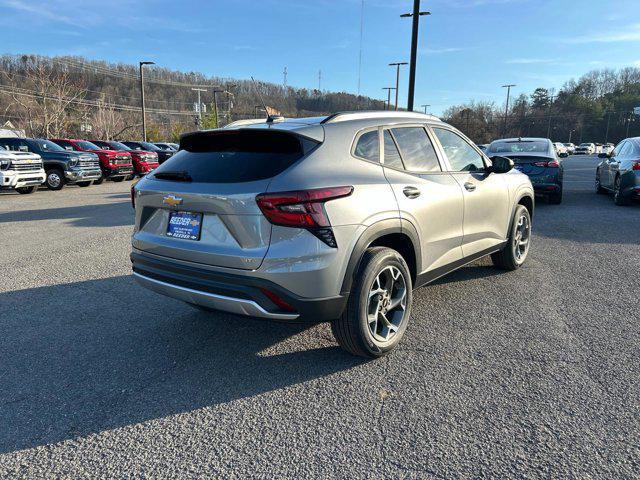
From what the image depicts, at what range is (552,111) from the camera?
102 m

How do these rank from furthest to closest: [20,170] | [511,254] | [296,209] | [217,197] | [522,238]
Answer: [20,170], [522,238], [511,254], [217,197], [296,209]

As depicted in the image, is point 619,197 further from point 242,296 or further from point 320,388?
point 242,296

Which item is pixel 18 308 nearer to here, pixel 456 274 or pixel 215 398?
pixel 215 398

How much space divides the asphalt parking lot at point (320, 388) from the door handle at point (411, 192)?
1169 mm

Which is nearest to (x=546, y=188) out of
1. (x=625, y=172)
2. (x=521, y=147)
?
(x=521, y=147)

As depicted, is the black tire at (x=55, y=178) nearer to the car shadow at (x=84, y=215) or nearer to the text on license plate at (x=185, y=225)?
the car shadow at (x=84, y=215)

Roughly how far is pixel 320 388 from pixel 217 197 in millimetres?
1415

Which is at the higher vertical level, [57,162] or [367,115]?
[367,115]

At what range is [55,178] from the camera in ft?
54.9

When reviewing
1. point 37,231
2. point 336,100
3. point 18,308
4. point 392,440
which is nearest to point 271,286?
point 392,440

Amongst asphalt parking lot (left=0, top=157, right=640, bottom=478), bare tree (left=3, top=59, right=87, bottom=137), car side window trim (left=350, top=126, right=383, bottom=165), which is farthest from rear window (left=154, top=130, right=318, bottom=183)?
bare tree (left=3, top=59, right=87, bottom=137)

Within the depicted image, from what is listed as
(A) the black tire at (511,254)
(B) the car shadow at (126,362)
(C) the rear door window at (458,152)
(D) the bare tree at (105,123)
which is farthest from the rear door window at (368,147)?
(D) the bare tree at (105,123)

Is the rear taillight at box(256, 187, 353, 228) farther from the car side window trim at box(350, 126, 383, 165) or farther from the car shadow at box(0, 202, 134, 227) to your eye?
the car shadow at box(0, 202, 134, 227)

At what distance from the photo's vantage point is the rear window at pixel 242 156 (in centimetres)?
300
